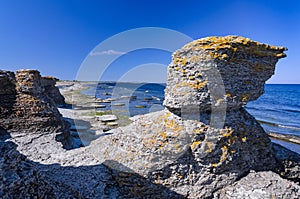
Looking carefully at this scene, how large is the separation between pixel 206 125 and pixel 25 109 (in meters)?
9.92

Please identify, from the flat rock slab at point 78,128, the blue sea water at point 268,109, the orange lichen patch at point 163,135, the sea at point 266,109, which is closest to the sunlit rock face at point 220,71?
the orange lichen patch at point 163,135

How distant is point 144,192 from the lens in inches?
241

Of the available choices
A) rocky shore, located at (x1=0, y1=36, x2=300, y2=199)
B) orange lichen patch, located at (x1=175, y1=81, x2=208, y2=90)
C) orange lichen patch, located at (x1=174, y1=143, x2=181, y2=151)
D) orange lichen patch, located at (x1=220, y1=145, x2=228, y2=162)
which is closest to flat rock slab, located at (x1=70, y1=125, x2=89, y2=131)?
rocky shore, located at (x1=0, y1=36, x2=300, y2=199)

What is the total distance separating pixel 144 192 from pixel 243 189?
306 centimetres

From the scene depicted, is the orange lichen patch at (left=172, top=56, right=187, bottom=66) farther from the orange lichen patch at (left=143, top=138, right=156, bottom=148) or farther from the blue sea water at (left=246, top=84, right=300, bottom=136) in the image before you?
the blue sea water at (left=246, top=84, right=300, bottom=136)

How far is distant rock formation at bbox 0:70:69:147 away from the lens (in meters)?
10.1

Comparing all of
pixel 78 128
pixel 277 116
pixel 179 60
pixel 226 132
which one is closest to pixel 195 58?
pixel 179 60

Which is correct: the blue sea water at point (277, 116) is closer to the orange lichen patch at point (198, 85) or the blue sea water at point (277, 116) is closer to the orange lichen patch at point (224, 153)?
the orange lichen patch at point (224, 153)

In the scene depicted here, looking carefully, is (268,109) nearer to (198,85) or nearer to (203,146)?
(203,146)

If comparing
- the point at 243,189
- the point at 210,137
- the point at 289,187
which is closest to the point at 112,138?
the point at 210,137

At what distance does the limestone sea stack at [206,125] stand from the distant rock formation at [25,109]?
6.48 meters

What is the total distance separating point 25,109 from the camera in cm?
1046

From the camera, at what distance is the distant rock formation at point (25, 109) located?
10.1 m

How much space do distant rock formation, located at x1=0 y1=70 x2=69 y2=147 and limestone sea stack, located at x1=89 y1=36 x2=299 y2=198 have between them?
648 cm
